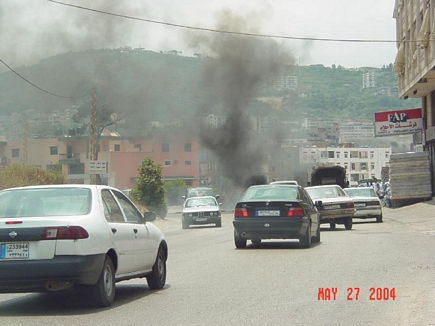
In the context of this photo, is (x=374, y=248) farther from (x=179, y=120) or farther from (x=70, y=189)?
(x=179, y=120)

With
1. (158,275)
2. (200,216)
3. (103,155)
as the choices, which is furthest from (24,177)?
(103,155)

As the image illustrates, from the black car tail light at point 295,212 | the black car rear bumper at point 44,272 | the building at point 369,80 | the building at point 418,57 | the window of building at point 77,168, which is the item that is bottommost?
the black car rear bumper at point 44,272

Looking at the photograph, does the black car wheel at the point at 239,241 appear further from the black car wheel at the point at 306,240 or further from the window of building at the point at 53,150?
the window of building at the point at 53,150

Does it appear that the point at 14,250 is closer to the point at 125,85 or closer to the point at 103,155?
the point at 125,85

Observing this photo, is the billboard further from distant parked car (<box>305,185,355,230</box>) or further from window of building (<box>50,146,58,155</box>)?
window of building (<box>50,146,58,155</box>)

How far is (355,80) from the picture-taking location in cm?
16500

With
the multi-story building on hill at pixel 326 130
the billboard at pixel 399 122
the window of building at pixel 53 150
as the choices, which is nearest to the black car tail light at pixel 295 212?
the billboard at pixel 399 122

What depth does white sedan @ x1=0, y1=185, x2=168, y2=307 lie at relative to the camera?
27.2ft

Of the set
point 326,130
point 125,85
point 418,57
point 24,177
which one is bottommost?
point 24,177

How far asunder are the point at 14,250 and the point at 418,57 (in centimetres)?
3583

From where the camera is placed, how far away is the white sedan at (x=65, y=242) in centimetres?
830

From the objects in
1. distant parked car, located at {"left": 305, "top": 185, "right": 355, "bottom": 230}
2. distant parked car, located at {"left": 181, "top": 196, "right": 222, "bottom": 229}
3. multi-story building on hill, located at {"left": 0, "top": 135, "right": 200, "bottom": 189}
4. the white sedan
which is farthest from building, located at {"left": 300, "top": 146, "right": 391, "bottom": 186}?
the white sedan

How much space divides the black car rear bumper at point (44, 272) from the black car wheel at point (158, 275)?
229 centimetres

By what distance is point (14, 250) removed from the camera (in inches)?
329
